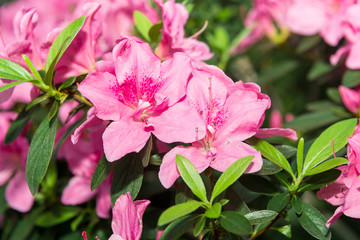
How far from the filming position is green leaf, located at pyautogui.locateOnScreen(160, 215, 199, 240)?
2.54 feet

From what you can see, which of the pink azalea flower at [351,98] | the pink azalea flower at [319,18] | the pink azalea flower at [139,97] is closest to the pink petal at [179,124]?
the pink azalea flower at [139,97]

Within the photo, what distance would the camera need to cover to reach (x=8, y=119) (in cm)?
121

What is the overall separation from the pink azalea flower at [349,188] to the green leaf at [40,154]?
52 centimetres

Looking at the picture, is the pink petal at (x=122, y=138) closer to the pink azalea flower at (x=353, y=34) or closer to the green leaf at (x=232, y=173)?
the green leaf at (x=232, y=173)

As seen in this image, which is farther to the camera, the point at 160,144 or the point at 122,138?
the point at 160,144

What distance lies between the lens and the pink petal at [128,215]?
782 millimetres

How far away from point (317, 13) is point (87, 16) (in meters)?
0.80

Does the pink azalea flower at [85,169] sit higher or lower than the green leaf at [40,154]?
lower

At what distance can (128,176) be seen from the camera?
87cm

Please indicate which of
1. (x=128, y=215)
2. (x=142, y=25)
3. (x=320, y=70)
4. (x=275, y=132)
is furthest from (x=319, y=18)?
(x=128, y=215)

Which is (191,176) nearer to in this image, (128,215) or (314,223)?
(128,215)

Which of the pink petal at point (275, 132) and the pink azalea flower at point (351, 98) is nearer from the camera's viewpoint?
the pink petal at point (275, 132)

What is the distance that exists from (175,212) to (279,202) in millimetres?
223

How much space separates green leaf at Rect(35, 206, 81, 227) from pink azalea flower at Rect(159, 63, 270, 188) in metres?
0.48
